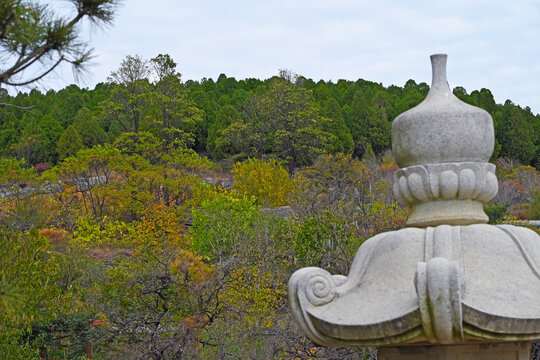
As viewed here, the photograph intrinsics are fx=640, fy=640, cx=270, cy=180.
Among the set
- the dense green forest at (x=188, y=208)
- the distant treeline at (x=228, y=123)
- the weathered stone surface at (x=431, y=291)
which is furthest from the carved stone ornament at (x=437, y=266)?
the distant treeline at (x=228, y=123)

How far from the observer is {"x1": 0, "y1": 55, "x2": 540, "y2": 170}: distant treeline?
36062 mm

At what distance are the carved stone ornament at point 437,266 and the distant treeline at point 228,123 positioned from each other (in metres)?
29.1

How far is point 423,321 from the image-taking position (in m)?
2.73

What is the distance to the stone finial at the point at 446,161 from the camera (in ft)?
10.8

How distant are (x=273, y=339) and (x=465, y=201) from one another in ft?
23.5

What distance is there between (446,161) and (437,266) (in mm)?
874

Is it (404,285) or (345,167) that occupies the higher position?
(404,285)

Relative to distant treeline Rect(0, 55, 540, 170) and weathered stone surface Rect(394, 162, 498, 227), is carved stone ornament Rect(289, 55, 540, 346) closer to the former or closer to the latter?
weathered stone surface Rect(394, 162, 498, 227)

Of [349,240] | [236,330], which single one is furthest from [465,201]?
[236,330]

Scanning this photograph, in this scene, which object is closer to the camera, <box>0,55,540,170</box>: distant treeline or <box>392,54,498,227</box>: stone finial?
<box>392,54,498,227</box>: stone finial

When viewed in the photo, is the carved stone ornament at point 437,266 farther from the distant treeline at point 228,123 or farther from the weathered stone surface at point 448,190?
the distant treeline at point 228,123

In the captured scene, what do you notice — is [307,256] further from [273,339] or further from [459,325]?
[459,325]

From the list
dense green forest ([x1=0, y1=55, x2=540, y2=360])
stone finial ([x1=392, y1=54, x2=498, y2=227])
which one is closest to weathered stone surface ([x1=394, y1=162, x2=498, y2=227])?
stone finial ([x1=392, y1=54, x2=498, y2=227])

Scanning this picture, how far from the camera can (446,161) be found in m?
3.32
